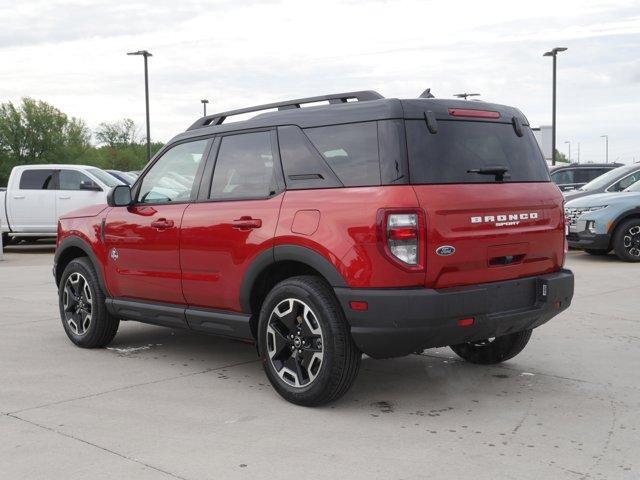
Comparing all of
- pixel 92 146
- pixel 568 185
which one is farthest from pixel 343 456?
pixel 92 146

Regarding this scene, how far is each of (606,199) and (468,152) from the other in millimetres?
9331

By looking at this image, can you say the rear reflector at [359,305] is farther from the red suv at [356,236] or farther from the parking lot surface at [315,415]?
the parking lot surface at [315,415]

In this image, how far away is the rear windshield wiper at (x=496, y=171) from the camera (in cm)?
485

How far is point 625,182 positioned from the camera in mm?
14695

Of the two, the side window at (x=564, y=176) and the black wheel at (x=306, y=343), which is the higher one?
the side window at (x=564, y=176)

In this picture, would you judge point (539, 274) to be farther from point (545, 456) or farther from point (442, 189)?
point (545, 456)

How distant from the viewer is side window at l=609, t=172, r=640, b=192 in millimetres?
14656

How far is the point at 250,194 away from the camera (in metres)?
5.35

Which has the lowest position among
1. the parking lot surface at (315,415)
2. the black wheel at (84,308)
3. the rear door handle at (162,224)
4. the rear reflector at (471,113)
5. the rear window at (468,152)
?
the parking lot surface at (315,415)

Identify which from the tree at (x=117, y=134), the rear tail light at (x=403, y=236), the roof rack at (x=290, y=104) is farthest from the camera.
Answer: the tree at (x=117, y=134)

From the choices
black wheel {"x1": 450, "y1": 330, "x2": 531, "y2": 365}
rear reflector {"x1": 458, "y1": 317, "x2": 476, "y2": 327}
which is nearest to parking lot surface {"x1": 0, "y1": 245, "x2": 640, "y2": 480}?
black wheel {"x1": 450, "y1": 330, "x2": 531, "y2": 365}

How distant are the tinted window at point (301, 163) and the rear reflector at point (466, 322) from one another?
1.05 meters

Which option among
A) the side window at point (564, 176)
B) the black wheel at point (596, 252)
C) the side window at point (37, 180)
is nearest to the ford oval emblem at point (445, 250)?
the black wheel at point (596, 252)

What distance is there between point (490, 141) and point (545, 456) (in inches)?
77.3
